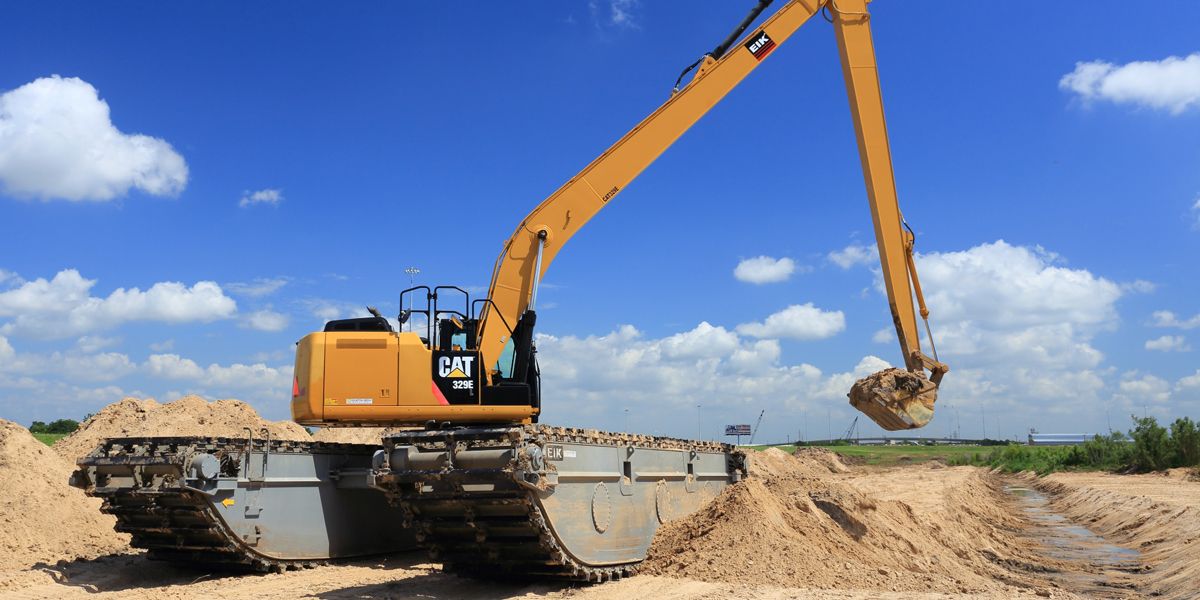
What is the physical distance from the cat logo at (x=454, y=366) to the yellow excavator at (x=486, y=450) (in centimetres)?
2

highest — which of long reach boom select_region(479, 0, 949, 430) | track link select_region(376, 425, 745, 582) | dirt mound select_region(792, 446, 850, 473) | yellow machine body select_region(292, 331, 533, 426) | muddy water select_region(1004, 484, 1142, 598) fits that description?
long reach boom select_region(479, 0, 949, 430)

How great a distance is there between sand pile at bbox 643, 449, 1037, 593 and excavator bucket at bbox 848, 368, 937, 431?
5.21 feet

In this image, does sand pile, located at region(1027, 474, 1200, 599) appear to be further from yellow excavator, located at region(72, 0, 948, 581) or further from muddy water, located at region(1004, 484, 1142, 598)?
yellow excavator, located at region(72, 0, 948, 581)

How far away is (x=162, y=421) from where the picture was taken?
69.0 ft

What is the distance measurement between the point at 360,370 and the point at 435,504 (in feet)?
7.12

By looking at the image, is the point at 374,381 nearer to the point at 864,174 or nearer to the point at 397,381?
the point at 397,381

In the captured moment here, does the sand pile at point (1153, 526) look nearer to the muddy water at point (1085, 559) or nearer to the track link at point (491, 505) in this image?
the muddy water at point (1085, 559)

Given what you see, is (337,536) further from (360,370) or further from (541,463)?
(541,463)

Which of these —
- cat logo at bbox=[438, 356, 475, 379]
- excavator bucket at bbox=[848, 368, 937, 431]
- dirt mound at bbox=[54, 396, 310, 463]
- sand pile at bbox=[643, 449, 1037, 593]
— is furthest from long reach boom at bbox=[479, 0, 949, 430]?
dirt mound at bbox=[54, 396, 310, 463]

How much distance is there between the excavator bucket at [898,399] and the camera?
1355 cm

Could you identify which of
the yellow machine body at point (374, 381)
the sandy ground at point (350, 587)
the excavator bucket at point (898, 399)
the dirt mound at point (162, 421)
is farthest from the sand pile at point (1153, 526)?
the dirt mound at point (162, 421)

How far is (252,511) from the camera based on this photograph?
39.3ft

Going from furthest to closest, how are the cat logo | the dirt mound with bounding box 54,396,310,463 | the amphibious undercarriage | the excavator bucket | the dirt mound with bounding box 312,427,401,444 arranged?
the dirt mound with bounding box 312,427,401,444 → the dirt mound with bounding box 54,396,310,463 → the excavator bucket → the cat logo → the amphibious undercarriage

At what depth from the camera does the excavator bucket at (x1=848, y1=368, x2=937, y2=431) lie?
1355 centimetres
